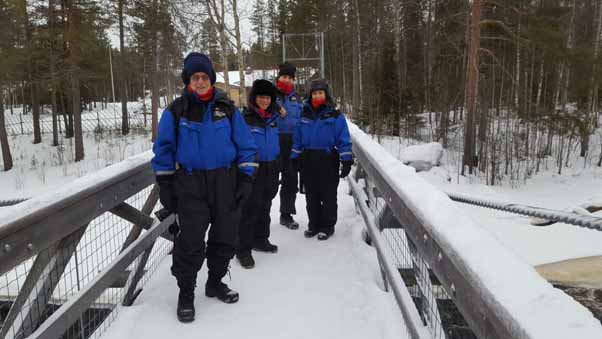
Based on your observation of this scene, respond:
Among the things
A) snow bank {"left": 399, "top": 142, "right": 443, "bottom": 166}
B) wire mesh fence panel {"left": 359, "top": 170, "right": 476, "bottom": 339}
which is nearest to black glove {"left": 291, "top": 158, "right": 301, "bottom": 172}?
wire mesh fence panel {"left": 359, "top": 170, "right": 476, "bottom": 339}

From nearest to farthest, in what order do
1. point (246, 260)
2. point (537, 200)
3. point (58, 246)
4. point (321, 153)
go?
point (58, 246)
point (246, 260)
point (321, 153)
point (537, 200)

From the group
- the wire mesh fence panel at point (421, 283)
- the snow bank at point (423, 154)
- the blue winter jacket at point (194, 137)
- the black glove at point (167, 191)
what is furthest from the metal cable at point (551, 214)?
the snow bank at point (423, 154)

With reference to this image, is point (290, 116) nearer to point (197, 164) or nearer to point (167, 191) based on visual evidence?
point (197, 164)

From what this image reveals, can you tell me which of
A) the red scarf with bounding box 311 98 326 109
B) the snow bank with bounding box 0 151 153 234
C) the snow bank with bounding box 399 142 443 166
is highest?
the red scarf with bounding box 311 98 326 109

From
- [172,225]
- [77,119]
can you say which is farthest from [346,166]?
[77,119]

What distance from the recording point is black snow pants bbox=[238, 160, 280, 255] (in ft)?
13.4

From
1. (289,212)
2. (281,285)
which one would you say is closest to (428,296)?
(281,285)

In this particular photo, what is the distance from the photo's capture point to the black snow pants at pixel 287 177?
4832mm

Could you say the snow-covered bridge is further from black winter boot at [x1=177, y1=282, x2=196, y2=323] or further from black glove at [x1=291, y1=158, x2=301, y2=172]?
black glove at [x1=291, y1=158, x2=301, y2=172]

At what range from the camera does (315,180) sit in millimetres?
4754

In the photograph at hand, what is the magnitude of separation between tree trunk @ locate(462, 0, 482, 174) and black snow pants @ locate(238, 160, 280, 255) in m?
12.6

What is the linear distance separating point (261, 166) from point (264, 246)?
29.5 inches

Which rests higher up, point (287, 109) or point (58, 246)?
point (287, 109)

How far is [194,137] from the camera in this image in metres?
3.04
